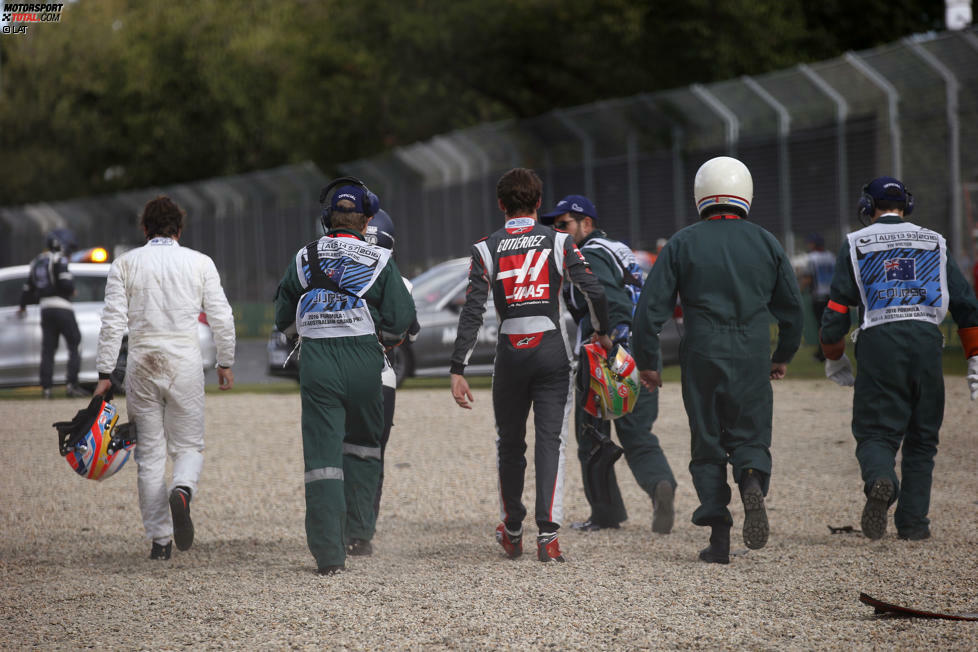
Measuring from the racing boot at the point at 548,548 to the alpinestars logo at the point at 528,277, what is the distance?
3.62 ft

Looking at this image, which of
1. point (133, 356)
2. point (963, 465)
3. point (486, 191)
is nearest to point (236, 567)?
point (133, 356)

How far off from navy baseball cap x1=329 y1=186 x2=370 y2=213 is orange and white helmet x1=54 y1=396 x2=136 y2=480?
152cm

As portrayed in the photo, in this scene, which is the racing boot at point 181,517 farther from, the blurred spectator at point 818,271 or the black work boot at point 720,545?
the blurred spectator at point 818,271

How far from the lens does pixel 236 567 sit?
6305 mm

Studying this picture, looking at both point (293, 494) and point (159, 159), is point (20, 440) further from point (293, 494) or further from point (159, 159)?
point (159, 159)

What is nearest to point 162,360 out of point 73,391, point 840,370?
point 840,370

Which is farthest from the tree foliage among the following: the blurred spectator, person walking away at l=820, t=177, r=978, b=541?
person walking away at l=820, t=177, r=978, b=541

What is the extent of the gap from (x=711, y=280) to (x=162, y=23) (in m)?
49.3

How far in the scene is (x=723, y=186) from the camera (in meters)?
6.25

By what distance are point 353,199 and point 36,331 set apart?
32.7 ft

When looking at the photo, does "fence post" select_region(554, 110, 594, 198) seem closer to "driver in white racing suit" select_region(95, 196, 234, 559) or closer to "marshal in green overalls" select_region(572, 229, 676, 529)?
"marshal in green overalls" select_region(572, 229, 676, 529)

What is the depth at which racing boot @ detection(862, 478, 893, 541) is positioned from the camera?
6375 millimetres

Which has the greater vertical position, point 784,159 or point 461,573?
point 784,159

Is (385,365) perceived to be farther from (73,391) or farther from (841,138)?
(841,138)
